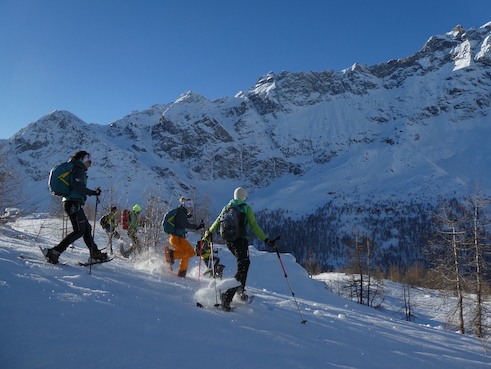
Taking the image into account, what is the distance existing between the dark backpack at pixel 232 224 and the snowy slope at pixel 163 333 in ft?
3.96

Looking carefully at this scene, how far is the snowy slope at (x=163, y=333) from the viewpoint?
8.03 feet

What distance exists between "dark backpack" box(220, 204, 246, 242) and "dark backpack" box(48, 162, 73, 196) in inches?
113

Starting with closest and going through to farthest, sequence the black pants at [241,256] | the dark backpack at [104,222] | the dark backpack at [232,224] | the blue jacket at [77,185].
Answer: the dark backpack at [232,224] → the black pants at [241,256] → the blue jacket at [77,185] → the dark backpack at [104,222]

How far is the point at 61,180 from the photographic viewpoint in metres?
5.17

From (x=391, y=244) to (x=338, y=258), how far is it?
3057 cm

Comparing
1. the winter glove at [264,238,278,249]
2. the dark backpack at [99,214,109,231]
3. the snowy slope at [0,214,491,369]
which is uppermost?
the winter glove at [264,238,278,249]

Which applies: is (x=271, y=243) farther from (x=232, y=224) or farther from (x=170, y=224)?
(x=170, y=224)

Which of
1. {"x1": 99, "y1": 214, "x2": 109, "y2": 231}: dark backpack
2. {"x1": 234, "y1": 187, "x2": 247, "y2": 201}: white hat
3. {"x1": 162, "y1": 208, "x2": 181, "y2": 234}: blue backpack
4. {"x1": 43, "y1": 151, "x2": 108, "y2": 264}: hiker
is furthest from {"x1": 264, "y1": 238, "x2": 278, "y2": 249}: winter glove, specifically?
{"x1": 99, "y1": 214, "x2": 109, "y2": 231}: dark backpack

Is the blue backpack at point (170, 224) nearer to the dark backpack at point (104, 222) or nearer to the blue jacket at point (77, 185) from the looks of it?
the blue jacket at point (77, 185)

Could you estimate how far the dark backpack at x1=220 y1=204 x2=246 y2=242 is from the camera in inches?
194

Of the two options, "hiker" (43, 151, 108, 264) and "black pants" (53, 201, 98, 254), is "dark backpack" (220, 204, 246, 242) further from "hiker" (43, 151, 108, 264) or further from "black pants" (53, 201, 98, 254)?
"black pants" (53, 201, 98, 254)

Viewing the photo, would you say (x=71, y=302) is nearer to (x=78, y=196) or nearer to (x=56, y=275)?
(x=56, y=275)

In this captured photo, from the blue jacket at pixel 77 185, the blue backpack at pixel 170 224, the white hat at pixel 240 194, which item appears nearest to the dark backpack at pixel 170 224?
the blue backpack at pixel 170 224

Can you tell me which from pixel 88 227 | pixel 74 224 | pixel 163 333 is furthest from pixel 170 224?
pixel 163 333
